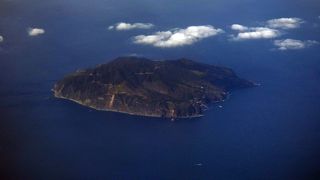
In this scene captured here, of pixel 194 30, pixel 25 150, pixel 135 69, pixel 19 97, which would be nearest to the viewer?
pixel 25 150

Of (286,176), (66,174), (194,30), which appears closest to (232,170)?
(286,176)

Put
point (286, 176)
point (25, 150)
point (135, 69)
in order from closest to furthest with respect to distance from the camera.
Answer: point (286, 176), point (25, 150), point (135, 69)

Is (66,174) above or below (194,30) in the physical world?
below

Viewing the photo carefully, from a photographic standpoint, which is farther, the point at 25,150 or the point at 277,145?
the point at 277,145

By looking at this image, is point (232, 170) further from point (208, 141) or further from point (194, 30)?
point (194, 30)

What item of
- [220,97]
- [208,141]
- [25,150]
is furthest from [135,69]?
[25,150]

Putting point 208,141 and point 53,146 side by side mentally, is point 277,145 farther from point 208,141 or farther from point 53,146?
point 53,146

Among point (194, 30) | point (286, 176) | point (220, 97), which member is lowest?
point (286, 176)
